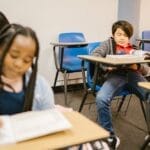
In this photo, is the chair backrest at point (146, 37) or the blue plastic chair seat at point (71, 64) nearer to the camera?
the blue plastic chair seat at point (71, 64)

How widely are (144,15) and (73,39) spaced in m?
1.77

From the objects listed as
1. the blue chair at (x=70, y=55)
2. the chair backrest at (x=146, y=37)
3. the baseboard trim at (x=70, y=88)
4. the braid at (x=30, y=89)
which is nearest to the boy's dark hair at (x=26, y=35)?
the braid at (x=30, y=89)

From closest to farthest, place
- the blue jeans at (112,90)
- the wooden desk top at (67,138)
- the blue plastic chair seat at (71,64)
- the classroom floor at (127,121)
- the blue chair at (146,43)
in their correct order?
the wooden desk top at (67,138)
the blue jeans at (112,90)
the classroom floor at (127,121)
the blue plastic chair seat at (71,64)
the blue chair at (146,43)

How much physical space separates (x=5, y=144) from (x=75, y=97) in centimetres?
301

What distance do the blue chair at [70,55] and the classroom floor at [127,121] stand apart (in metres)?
0.29

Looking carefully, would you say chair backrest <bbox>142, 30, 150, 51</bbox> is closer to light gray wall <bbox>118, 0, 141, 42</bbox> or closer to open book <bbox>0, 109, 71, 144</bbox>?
light gray wall <bbox>118, 0, 141, 42</bbox>

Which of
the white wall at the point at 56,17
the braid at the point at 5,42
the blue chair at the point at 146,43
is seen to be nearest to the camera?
the braid at the point at 5,42

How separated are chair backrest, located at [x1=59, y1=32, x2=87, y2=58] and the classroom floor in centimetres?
56

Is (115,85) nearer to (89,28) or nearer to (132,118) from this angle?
(132,118)

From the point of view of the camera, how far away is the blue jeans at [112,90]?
2389mm

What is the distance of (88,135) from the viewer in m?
1.02

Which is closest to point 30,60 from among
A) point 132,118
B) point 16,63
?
point 16,63

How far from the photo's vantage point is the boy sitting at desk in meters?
2.39

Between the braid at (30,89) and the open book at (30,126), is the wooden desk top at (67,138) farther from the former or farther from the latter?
the braid at (30,89)
